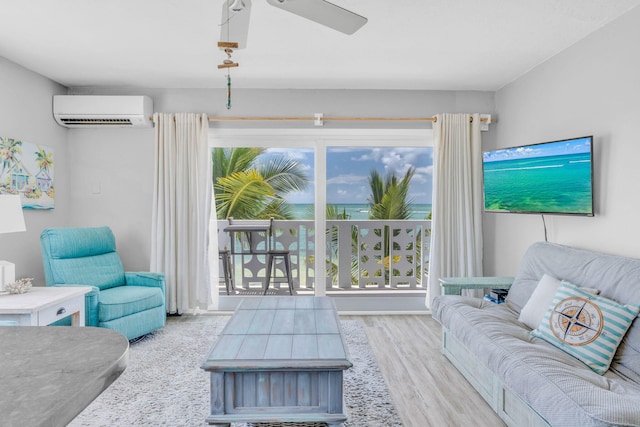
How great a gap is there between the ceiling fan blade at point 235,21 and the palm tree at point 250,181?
2.05 metres

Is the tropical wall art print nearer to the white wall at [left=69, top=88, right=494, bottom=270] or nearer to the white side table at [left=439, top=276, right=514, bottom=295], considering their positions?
the white wall at [left=69, top=88, right=494, bottom=270]

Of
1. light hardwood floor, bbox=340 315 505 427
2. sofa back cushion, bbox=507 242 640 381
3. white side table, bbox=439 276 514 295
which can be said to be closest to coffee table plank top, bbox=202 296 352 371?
light hardwood floor, bbox=340 315 505 427

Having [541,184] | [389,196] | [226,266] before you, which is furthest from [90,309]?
[541,184]

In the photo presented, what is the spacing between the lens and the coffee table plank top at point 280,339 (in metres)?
1.97

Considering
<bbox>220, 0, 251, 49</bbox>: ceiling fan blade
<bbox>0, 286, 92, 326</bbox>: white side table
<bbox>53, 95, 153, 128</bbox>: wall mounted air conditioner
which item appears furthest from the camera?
<bbox>53, 95, 153, 128</bbox>: wall mounted air conditioner

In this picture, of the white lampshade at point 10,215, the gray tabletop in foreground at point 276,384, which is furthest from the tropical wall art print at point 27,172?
the gray tabletop in foreground at point 276,384

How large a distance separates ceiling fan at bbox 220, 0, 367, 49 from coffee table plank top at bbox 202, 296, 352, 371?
1.63 meters

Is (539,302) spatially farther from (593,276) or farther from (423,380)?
(423,380)

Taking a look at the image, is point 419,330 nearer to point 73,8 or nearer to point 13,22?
point 73,8

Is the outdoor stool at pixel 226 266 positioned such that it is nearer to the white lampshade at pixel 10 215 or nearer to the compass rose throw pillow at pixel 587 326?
the white lampshade at pixel 10 215

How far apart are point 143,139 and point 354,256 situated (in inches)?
104

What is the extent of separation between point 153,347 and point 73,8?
256cm

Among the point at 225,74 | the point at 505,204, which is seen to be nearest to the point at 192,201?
the point at 225,74

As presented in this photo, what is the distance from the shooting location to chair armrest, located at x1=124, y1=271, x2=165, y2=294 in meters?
3.77
